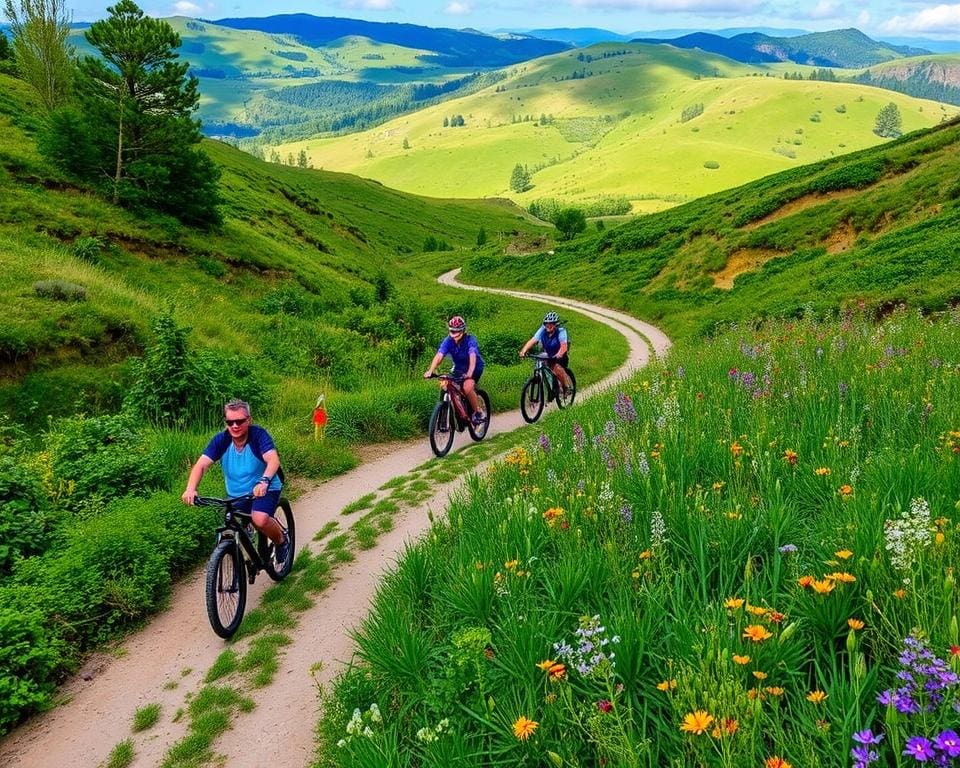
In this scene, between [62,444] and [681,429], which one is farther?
[62,444]

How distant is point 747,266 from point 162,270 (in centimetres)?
3407

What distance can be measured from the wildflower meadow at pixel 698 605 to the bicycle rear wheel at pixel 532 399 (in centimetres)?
879

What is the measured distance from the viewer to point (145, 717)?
604 cm

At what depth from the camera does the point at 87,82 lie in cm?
2955

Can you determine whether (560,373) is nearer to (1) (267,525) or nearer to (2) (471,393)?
(2) (471,393)

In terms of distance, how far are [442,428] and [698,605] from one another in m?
10.1

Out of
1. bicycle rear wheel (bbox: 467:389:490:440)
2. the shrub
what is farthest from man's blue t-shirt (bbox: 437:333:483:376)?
the shrub

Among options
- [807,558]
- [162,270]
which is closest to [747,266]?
[162,270]

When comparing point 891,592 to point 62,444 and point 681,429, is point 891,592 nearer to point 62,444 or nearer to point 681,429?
point 681,429

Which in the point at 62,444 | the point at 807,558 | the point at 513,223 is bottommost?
the point at 62,444

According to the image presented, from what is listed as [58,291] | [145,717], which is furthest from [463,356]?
[58,291]

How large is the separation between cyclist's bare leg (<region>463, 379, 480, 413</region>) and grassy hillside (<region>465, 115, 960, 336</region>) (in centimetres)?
1326

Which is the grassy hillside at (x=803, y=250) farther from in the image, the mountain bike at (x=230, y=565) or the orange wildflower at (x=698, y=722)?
the orange wildflower at (x=698, y=722)

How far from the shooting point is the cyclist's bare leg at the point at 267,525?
24.7 ft
